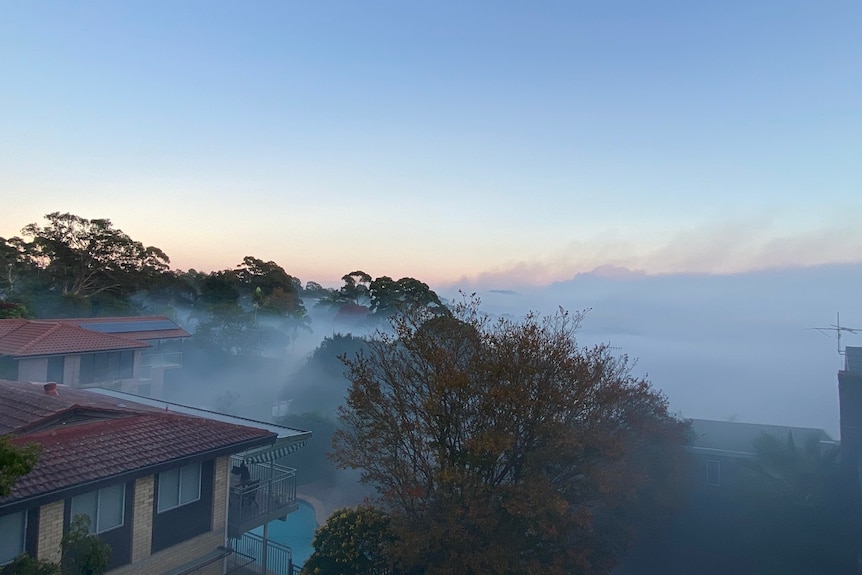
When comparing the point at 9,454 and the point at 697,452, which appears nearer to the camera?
the point at 9,454

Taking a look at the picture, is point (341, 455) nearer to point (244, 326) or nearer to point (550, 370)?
point (550, 370)

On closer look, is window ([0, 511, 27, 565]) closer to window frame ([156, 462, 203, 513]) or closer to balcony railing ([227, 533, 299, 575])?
window frame ([156, 462, 203, 513])

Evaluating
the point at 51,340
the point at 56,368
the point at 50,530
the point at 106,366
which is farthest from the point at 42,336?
the point at 50,530

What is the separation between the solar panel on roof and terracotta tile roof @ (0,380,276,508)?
2207cm

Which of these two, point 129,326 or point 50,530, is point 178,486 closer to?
point 50,530

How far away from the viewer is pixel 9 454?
215 inches

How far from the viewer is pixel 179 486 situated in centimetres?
1222

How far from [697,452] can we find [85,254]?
166ft

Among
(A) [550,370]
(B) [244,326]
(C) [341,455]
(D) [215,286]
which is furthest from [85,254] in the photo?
(A) [550,370]

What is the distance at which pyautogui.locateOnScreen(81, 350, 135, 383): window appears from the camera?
96.6 feet

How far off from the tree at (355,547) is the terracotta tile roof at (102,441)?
2.87 meters

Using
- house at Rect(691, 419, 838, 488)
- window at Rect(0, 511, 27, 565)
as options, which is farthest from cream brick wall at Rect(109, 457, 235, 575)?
house at Rect(691, 419, 838, 488)

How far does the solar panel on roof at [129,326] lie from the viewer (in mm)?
33281

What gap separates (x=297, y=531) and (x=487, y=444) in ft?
47.9
